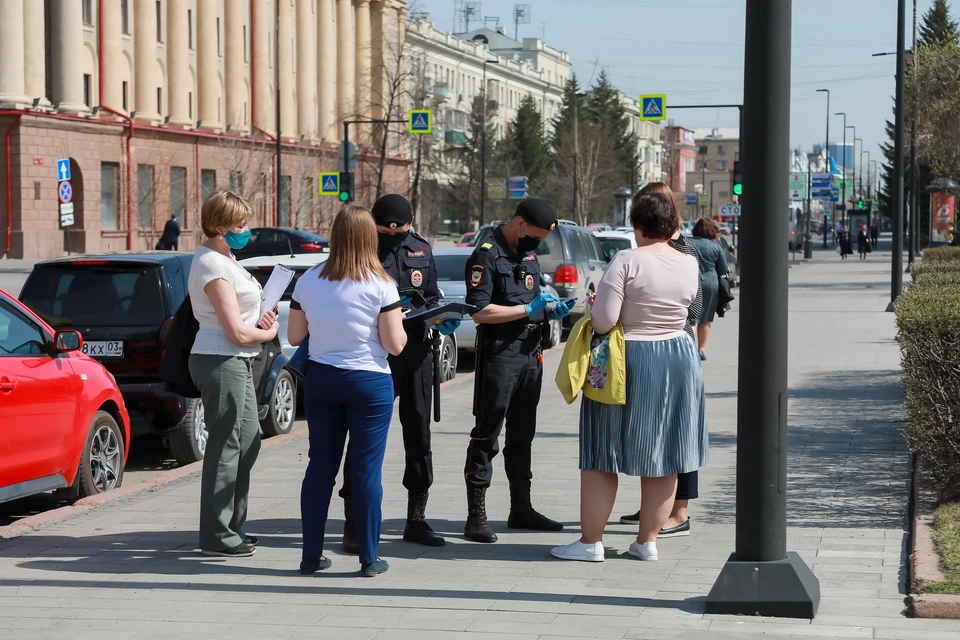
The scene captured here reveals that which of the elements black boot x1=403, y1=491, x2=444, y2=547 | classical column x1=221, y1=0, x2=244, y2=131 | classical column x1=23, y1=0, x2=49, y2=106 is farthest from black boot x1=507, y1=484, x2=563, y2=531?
classical column x1=221, y1=0, x2=244, y2=131

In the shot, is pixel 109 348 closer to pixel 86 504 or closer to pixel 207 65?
pixel 86 504

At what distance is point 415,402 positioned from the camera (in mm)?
7148

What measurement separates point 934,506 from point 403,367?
3.12 m

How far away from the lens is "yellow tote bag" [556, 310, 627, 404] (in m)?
6.50

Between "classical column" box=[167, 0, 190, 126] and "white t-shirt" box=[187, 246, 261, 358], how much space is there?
50.6 m

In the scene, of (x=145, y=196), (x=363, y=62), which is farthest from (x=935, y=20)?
(x=145, y=196)

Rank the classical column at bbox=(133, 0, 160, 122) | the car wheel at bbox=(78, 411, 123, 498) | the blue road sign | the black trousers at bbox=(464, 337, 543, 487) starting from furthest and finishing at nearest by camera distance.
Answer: the classical column at bbox=(133, 0, 160, 122) → the blue road sign → the car wheel at bbox=(78, 411, 123, 498) → the black trousers at bbox=(464, 337, 543, 487)

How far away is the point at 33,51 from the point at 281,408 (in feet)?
125

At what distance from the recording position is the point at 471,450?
24.3 feet

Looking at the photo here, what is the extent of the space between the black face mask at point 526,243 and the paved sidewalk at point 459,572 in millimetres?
1553

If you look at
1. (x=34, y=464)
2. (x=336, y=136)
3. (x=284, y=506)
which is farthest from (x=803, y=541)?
(x=336, y=136)

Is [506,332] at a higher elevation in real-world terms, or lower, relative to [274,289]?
lower

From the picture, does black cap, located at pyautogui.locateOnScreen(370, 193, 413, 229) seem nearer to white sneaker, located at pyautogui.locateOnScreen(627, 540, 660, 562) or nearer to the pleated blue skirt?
the pleated blue skirt

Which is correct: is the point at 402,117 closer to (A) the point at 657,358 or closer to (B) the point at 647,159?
(A) the point at 657,358
